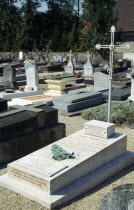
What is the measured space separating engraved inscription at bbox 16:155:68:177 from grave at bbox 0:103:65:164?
41.4 inches

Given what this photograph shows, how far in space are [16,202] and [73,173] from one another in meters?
1.11

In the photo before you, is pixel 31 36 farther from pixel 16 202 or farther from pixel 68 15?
pixel 16 202

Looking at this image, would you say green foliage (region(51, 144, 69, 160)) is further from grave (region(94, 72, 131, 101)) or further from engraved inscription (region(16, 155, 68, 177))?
grave (region(94, 72, 131, 101))

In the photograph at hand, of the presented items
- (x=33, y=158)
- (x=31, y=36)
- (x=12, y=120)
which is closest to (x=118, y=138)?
(x=33, y=158)

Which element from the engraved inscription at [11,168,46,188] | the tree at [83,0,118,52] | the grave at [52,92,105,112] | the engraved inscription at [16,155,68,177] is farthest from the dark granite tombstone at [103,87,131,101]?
the tree at [83,0,118,52]

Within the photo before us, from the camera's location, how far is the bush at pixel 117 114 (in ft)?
32.5

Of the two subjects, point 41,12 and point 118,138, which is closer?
point 118,138

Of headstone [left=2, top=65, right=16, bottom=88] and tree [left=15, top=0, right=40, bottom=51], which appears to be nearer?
headstone [left=2, top=65, right=16, bottom=88]

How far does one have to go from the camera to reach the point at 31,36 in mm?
42781

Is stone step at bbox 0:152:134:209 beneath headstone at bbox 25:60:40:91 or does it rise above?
beneath

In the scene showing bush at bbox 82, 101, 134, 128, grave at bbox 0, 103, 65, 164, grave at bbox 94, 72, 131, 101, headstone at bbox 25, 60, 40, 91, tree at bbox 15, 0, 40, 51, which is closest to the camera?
grave at bbox 0, 103, 65, 164

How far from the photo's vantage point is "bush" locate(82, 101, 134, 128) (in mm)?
9906

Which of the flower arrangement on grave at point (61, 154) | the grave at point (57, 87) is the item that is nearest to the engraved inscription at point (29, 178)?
the flower arrangement on grave at point (61, 154)

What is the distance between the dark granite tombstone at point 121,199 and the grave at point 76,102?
284 inches
